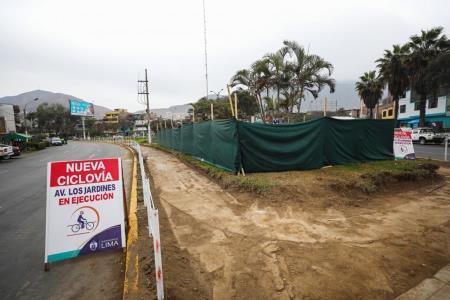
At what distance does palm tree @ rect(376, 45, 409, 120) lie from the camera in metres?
26.2

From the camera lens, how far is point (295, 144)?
785 centimetres

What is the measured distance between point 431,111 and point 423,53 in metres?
14.6

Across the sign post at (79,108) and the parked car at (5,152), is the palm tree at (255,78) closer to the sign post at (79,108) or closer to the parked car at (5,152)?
the parked car at (5,152)

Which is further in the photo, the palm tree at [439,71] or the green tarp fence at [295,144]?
the palm tree at [439,71]

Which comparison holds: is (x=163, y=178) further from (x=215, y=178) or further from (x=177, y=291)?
(x=177, y=291)

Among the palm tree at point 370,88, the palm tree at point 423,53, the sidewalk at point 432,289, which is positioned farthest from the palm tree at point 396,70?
the sidewalk at point 432,289

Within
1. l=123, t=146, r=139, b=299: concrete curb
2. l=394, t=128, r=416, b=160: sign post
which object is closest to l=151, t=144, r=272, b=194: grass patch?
l=123, t=146, r=139, b=299: concrete curb

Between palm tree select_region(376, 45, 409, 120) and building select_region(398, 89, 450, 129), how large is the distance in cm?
512

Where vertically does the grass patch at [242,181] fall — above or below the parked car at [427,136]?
below

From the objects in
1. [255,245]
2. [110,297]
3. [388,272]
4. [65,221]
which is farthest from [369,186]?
[65,221]

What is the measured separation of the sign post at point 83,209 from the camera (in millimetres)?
3285

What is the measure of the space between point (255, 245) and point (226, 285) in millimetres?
976

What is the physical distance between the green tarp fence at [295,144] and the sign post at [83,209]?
427cm

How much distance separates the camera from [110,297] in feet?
8.82
